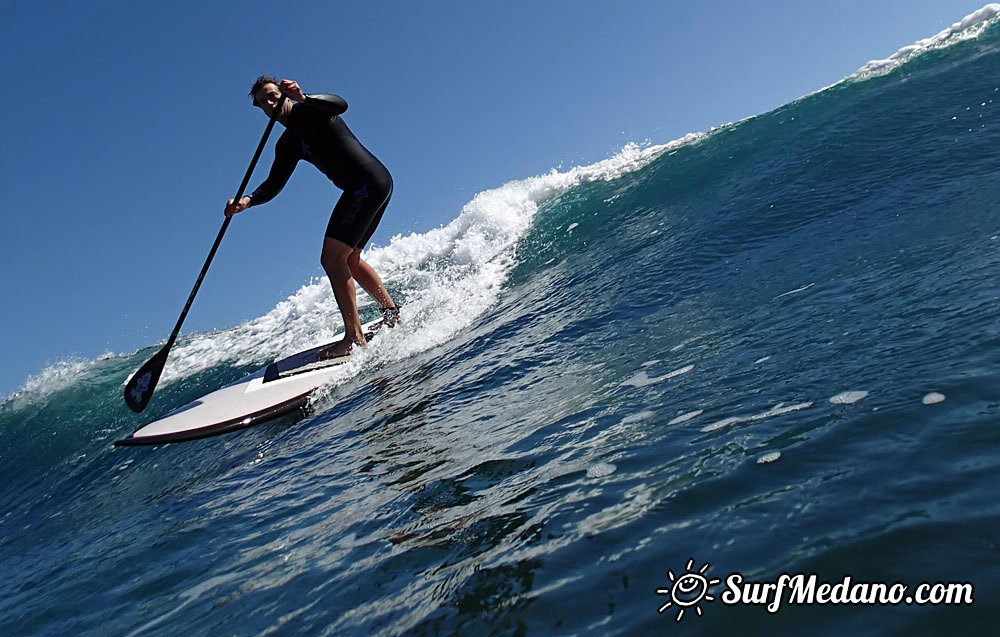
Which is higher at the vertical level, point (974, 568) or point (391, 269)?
point (391, 269)

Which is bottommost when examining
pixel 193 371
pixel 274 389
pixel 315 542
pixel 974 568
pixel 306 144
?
pixel 974 568

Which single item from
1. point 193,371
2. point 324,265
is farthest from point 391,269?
point 324,265

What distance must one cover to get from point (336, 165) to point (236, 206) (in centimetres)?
90

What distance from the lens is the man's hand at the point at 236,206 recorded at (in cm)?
559

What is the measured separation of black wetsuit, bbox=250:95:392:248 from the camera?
5406 mm

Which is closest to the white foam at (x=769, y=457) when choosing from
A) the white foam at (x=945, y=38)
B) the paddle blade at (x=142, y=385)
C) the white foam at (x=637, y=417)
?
the white foam at (x=637, y=417)

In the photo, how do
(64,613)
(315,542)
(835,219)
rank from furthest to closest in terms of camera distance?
(835,219), (64,613), (315,542)

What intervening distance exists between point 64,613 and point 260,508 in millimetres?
825

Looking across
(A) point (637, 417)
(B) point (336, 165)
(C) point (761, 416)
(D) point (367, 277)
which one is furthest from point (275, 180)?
(C) point (761, 416)

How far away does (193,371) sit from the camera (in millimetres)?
9703

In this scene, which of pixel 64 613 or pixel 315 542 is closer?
pixel 315 542

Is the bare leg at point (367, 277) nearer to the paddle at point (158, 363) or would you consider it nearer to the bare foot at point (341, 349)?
the bare foot at point (341, 349)

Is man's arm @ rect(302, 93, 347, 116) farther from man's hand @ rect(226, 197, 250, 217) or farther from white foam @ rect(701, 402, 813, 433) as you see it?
white foam @ rect(701, 402, 813, 433)

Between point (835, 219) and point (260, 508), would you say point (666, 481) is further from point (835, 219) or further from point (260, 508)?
point (835, 219)
